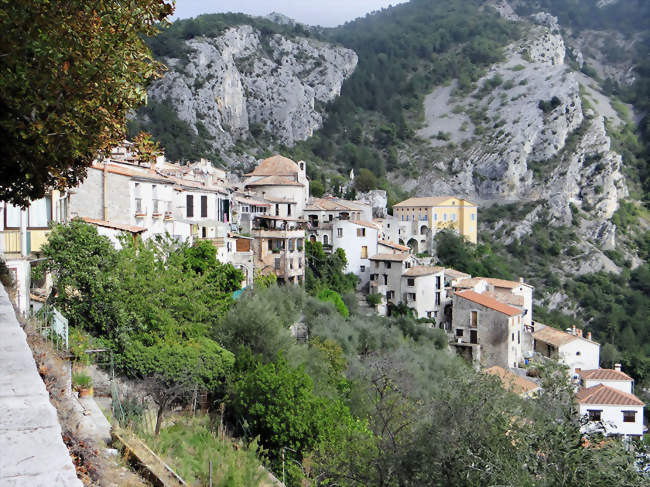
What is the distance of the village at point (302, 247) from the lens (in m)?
25.2

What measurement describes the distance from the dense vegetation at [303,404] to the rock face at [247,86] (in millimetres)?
78122

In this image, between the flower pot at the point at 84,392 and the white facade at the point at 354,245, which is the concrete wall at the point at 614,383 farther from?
the flower pot at the point at 84,392

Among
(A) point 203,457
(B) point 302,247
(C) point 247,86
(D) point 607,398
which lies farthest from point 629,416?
(C) point 247,86

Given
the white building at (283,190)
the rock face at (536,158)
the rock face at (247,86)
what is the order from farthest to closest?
the rock face at (247,86)
the rock face at (536,158)
the white building at (283,190)

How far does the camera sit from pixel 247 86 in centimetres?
11981

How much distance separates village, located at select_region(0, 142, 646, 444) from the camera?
25.2 m

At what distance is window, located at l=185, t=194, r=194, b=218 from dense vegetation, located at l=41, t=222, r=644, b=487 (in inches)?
160

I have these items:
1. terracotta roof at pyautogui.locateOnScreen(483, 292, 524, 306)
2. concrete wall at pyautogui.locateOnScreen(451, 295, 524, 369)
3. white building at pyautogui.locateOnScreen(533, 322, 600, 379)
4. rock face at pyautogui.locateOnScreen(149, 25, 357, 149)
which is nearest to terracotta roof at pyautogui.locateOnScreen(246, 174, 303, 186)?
concrete wall at pyautogui.locateOnScreen(451, 295, 524, 369)

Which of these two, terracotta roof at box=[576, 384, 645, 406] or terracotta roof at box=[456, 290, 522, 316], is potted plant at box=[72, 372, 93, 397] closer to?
terracotta roof at box=[576, 384, 645, 406]

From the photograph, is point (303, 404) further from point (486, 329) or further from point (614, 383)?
point (614, 383)

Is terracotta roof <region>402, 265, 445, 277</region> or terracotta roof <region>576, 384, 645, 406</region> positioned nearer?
terracotta roof <region>576, 384, 645, 406</region>

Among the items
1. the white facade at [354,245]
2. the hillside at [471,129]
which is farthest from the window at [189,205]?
the hillside at [471,129]

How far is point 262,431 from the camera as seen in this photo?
1802 cm

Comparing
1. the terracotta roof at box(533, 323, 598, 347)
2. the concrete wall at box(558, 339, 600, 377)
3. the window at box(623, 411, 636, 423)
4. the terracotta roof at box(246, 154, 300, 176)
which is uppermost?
the terracotta roof at box(246, 154, 300, 176)
